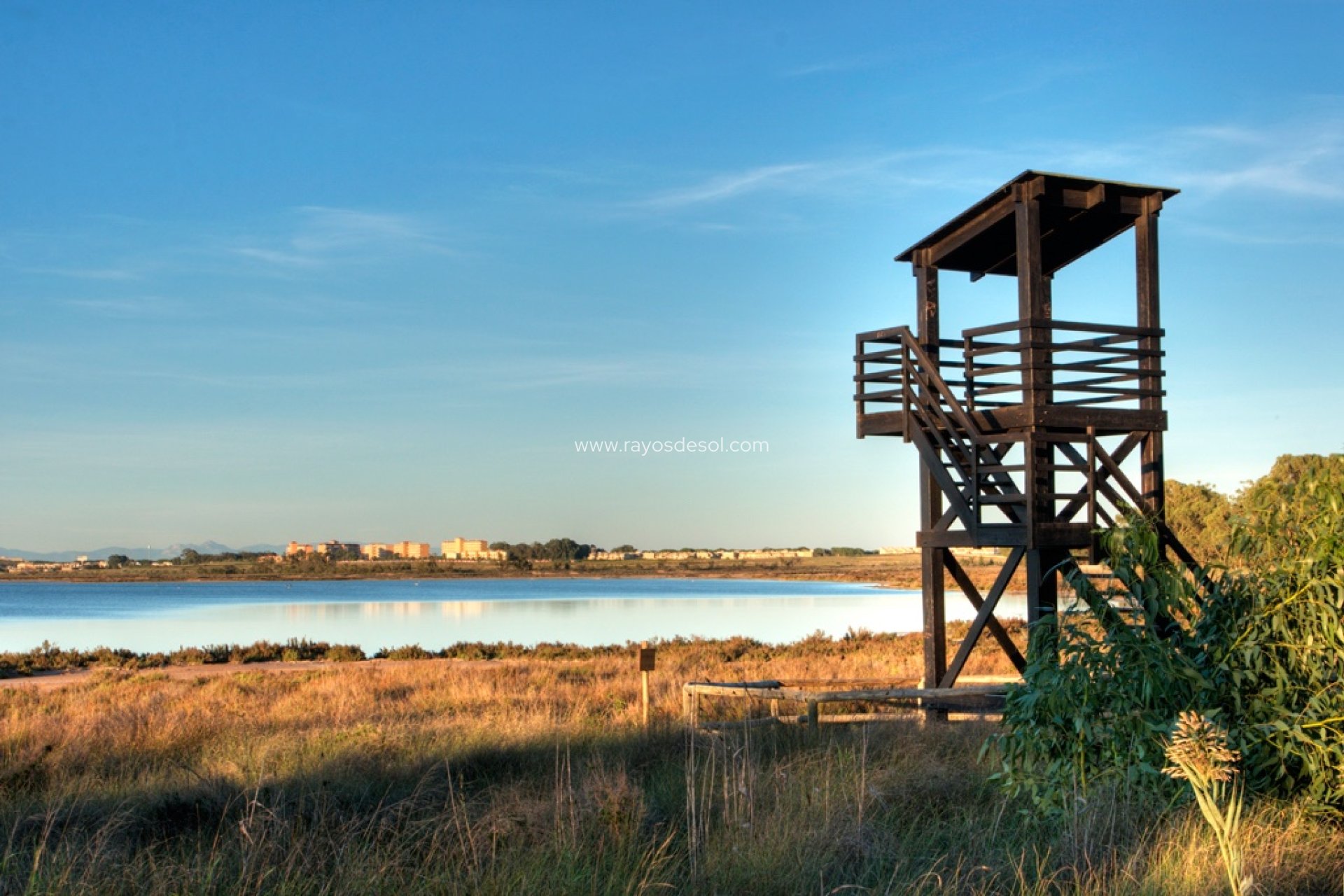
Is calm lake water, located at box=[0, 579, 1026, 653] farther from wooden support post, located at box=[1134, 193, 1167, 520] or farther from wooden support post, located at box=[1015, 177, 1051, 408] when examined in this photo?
wooden support post, located at box=[1015, 177, 1051, 408]

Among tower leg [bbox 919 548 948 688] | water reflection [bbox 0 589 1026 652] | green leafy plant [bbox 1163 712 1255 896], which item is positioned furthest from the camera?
water reflection [bbox 0 589 1026 652]

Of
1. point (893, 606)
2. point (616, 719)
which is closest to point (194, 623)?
point (893, 606)

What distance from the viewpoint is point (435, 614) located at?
64.1 m

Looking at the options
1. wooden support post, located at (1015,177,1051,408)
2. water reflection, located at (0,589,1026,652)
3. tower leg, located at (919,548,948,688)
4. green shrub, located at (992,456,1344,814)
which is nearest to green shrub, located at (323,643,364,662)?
water reflection, located at (0,589,1026,652)

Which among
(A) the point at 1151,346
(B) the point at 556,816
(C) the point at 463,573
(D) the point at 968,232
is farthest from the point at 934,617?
(C) the point at 463,573

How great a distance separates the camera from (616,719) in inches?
588

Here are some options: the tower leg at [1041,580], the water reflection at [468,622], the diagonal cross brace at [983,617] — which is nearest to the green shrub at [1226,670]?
the tower leg at [1041,580]

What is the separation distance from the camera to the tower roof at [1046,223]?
541 inches

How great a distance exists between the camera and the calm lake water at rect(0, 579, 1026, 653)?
45375 mm

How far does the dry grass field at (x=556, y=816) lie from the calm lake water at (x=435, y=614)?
27.7m

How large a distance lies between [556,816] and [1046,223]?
1058cm

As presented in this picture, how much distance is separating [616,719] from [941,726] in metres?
4.08

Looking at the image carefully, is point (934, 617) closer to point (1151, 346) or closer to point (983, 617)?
point (983, 617)

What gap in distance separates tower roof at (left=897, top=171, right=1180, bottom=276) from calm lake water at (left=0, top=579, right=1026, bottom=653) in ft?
86.1
